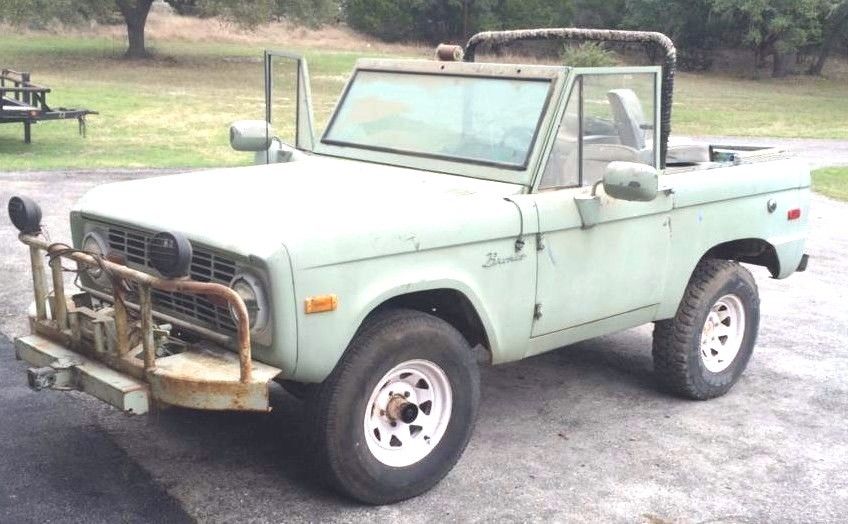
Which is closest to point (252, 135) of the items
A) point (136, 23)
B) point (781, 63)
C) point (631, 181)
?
point (631, 181)

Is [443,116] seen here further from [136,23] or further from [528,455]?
[136,23]

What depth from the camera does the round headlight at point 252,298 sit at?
3883 millimetres

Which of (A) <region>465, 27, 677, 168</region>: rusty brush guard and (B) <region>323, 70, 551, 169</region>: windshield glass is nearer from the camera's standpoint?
(B) <region>323, 70, 551, 169</region>: windshield glass

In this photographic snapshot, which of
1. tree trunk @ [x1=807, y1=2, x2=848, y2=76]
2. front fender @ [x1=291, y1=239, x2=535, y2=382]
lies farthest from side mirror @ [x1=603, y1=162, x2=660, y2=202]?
tree trunk @ [x1=807, y1=2, x2=848, y2=76]

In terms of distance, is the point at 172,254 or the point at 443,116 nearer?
the point at 172,254

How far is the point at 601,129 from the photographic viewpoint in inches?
206

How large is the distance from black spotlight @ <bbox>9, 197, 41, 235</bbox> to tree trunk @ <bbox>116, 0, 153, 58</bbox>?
109ft

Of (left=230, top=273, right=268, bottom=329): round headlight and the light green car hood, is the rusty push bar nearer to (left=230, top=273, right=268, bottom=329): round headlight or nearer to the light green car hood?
(left=230, top=273, right=268, bottom=329): round headlight

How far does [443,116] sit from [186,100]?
20460 millimetres

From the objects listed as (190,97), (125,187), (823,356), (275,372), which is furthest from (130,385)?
(190,97)

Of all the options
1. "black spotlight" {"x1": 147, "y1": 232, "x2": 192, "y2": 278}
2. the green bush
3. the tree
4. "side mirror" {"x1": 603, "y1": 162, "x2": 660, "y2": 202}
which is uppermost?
the tree

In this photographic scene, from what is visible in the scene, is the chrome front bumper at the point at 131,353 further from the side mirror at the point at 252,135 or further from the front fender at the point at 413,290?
the side mirror at the point at 252,135

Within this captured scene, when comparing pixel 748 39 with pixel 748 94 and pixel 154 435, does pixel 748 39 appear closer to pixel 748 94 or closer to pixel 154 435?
pixel 748 94

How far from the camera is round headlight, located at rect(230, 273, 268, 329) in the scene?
12.7ft
